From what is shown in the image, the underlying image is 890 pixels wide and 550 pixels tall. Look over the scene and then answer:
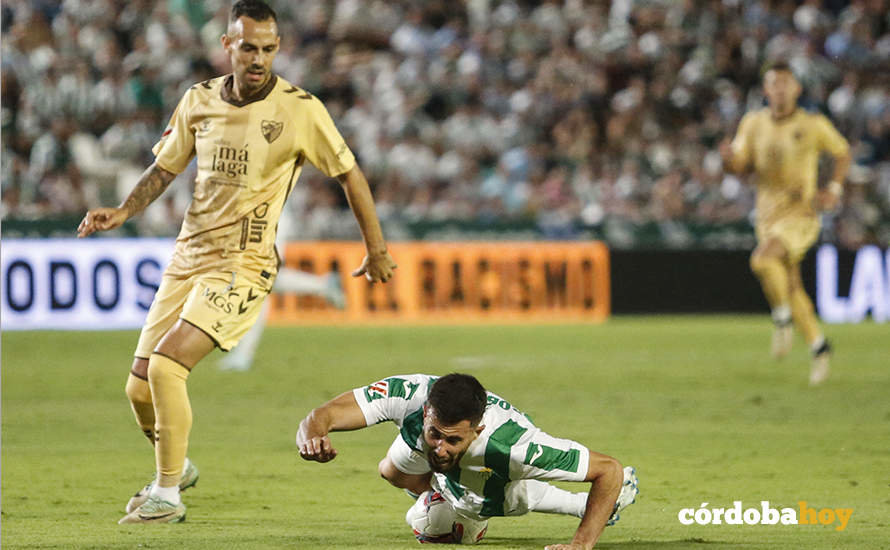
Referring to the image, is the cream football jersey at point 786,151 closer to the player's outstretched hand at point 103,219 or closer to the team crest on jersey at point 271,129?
the team crest on jersey at point 271,129

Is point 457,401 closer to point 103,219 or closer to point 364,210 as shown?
point 364,210

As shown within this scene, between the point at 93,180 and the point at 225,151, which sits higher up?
the point at 225,151

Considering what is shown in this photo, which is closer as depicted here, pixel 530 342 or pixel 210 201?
pixel 210 201

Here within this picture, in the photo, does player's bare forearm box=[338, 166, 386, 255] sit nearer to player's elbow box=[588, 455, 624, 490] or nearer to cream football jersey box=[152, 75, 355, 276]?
cream football jersey box=[152, 75, 355, 276]

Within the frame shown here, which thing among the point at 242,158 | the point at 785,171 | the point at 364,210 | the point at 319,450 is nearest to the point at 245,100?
the point at 242,158

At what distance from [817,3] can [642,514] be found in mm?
18477

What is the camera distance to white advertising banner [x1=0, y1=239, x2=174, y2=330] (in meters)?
17.6

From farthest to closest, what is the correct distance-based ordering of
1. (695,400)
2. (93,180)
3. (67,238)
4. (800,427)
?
(93,180)
(67,238)
(695,400)
(800,427)

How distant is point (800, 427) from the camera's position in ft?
30.6

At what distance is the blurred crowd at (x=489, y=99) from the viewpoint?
19359 mm

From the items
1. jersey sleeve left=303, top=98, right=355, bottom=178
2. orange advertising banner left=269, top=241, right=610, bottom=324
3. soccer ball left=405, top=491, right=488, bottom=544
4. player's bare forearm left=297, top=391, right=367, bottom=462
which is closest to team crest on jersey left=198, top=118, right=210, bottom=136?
jersey sleeve left=303, top=98, right=355, bottom=178

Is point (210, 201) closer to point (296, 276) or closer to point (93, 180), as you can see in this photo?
point (296, 276)

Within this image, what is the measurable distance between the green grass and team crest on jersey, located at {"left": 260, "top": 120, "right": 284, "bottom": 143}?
165cm

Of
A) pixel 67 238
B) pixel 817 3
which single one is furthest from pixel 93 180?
pixel 817 3
